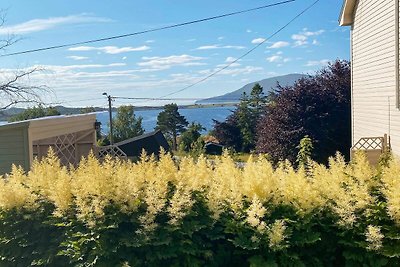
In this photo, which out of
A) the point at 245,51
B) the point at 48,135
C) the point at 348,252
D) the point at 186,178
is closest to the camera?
the point at 348,252

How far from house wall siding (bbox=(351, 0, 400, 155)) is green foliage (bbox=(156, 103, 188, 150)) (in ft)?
72.3

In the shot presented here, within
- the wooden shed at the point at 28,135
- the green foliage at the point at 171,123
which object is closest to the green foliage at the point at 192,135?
the green foliage at the point at 171,123

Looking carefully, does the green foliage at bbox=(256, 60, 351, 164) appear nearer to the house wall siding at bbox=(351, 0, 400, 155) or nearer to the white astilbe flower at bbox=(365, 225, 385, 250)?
the house wall siding at bbox=(351, 0, 400, 155)

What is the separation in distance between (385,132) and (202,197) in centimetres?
664

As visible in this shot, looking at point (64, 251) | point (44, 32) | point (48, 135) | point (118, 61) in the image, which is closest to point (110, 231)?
point (64, 251)

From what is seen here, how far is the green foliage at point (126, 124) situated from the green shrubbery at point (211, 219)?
25103mm

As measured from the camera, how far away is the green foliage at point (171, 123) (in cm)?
3166

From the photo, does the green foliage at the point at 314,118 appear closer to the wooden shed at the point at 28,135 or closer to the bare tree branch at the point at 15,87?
the wooden shed at the point at 28,135

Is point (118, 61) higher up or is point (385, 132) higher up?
point (118, 61)

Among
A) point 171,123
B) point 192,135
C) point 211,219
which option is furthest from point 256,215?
point 171,123

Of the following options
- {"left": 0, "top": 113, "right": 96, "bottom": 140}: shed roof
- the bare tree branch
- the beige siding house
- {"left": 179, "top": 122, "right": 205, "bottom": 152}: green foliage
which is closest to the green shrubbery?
the beige siding house

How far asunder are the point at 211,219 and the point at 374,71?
24.3 feet

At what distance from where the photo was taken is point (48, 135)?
9.65 m

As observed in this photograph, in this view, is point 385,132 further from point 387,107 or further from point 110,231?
point 110,231
